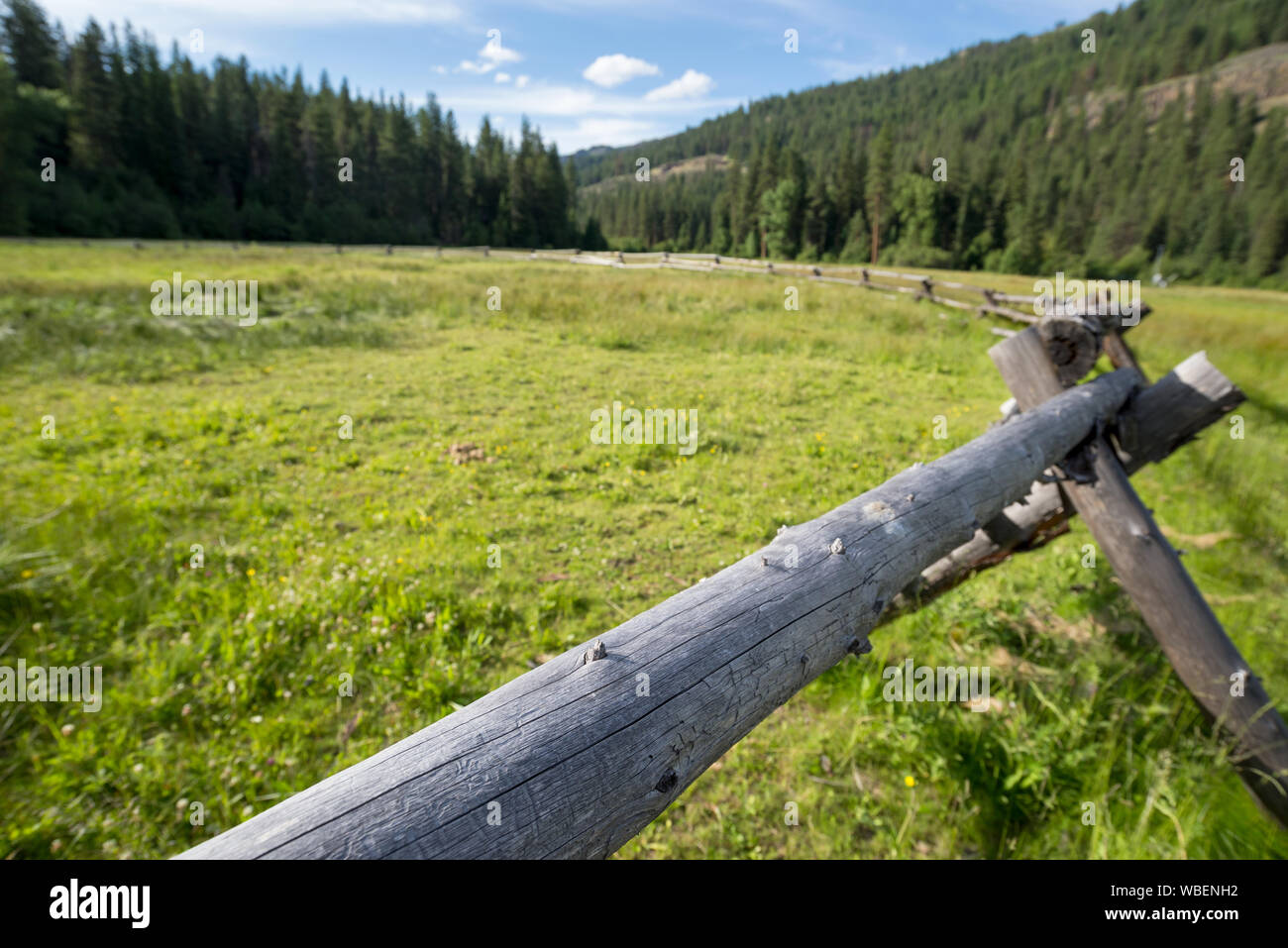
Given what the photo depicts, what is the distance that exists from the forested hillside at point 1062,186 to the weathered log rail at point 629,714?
235ft

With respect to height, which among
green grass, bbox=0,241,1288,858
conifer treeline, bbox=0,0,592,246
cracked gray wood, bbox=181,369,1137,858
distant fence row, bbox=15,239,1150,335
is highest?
conifer treeline, bbox=0,0,592,246

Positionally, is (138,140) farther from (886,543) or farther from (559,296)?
(886,543)

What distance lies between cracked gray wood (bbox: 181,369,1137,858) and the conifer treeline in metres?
58.2

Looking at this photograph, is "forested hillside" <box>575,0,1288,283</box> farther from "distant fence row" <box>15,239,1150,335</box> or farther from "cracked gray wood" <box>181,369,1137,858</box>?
"cracked gray wood" <box>181,369,1137,858</box>

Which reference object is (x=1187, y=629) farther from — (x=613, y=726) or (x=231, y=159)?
(x=231, y=159)

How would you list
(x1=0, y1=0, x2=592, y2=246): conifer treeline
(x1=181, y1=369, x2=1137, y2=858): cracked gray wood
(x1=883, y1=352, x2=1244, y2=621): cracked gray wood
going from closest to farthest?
(x1=181, y1=369, x2=1137, y2=858): cracked gray wood
(x1=883, y1=352, x2=1244, y2=621): cracked gray wood
(x1=0, y1=0, x2=592, y2=246): conifer treeline

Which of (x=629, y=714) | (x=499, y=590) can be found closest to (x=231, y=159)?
(x=499, y=590)

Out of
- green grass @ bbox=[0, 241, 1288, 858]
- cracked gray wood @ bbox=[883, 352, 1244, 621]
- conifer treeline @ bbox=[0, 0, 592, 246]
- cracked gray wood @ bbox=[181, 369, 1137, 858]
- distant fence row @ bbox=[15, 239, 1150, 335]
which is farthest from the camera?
conifer treeline @ bbox=[0, 0, 592, 246]

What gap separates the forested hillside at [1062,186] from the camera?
74000mm

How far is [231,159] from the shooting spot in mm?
64750

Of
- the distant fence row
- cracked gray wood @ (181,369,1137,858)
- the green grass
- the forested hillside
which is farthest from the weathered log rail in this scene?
the forested hillside

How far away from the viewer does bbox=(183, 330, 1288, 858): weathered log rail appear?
0.94 metres

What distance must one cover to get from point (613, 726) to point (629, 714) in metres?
0.04

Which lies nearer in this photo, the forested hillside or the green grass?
the green grass
